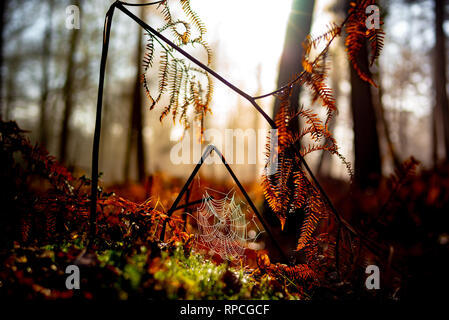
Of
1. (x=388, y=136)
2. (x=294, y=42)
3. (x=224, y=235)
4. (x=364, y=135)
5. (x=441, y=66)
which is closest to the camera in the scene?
(x=224, y=235)

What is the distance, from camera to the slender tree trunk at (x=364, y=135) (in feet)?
21.0

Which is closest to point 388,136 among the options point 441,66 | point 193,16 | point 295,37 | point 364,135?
point 364,135

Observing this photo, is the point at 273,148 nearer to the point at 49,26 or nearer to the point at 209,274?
the point at 209,274

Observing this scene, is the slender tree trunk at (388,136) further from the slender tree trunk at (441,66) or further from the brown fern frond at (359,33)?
the brown fern frond at (359,33)

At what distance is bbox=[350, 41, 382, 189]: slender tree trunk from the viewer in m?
6.41

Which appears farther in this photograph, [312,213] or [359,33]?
[312,213]

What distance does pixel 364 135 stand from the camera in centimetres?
655

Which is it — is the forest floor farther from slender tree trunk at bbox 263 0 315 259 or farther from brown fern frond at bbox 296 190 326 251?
slender tree trunk at bbox 263 0 315 259

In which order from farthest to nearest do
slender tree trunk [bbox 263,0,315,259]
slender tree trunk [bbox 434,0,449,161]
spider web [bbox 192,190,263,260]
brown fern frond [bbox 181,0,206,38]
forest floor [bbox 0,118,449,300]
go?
slender tree trunk [bbox 434,0,449,161], slender tree trunk [bbox 263,0,315,259], spider web [bbox 192,190,263,260], brown fern frond [bbox 181,0,206,38], forest floor [bbox 0,118,449,300]

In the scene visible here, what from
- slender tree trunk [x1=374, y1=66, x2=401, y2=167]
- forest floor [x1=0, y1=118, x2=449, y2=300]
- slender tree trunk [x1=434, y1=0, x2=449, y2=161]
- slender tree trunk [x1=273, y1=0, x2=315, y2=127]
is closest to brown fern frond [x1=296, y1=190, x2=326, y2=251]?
forest floor [x1=0, y1=118, x2=449, y2=300]

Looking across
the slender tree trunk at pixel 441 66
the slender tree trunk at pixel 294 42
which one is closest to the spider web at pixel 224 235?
the slender tree trunk at pixel 294 42

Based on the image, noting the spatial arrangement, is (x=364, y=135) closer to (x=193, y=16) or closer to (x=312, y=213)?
(x=312, y=213)
